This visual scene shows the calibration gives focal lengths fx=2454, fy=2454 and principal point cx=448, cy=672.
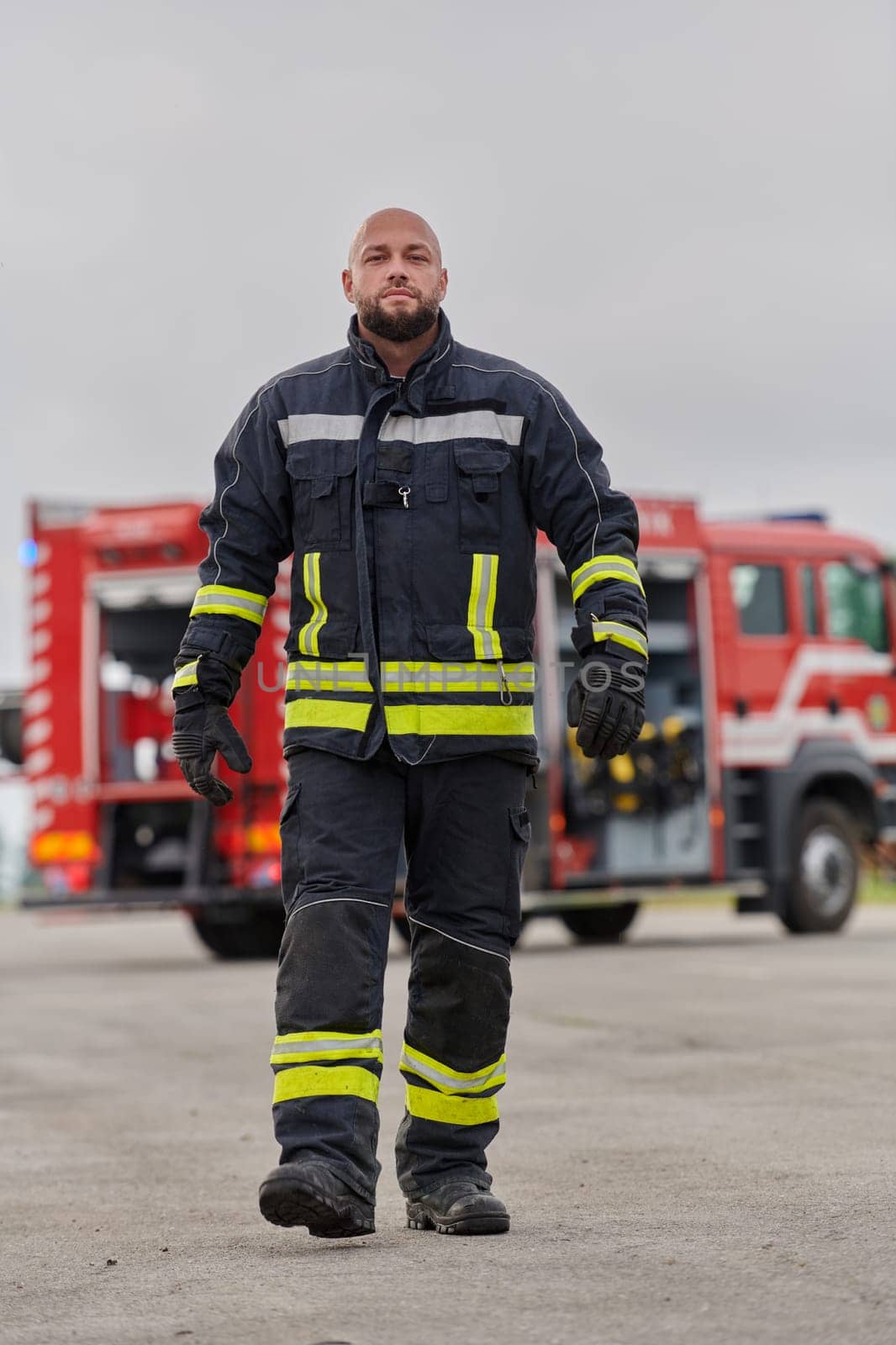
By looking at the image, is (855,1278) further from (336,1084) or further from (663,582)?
(663,582)

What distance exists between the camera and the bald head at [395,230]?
505cm

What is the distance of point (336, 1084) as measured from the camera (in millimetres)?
4734

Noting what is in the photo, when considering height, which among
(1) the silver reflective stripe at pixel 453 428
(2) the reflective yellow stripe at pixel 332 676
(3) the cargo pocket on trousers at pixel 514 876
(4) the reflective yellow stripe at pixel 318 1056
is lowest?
(4) the reflective yellow stripe at pixel 318 1056

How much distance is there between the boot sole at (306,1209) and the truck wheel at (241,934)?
11827mm

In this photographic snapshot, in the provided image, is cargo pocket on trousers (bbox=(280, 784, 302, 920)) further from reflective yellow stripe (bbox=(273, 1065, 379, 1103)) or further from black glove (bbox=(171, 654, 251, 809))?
reflective yellow stripe (bbox=(273, 1065, 379, 1103))

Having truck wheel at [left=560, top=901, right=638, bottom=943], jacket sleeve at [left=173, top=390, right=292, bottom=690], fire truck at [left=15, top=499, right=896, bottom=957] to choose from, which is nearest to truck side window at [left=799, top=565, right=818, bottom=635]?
fire truck at [left=15, top=499, right=896, bottom=957]

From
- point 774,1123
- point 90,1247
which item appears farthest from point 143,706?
point 90,1247

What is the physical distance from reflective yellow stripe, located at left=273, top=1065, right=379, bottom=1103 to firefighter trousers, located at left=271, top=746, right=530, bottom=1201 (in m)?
0.01

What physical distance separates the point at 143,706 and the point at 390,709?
12.2 metres

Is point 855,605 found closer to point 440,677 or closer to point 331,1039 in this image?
point 440,677

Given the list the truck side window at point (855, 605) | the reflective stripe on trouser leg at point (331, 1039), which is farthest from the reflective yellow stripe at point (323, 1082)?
the truck side window at point (855, 605)

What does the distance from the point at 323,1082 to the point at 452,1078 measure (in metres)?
0.33

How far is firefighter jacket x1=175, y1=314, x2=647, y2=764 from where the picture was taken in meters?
4.92

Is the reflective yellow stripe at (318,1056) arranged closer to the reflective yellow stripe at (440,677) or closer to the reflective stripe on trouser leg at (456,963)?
the reflective stripe on trouser leg at (456,963)
